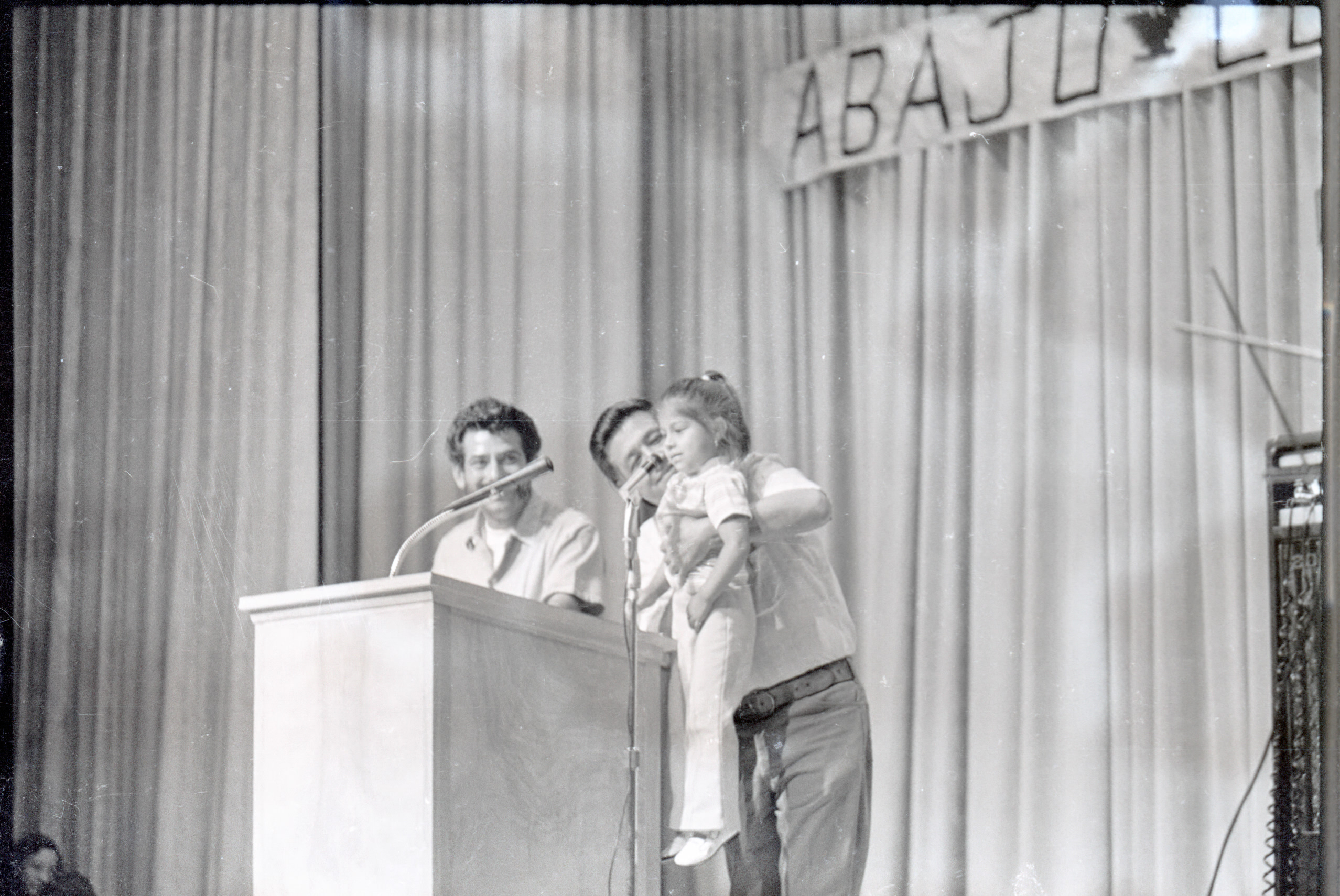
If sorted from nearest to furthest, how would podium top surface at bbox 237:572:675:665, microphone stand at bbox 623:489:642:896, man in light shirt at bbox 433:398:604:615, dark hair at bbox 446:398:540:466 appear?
1. podium top surface at bbox 237:572:675:665
2. microphone stand at bbox 623:489:642:896
3. man in light shirt at bbox 433:398:604:615
4. dark hair at bbox 446:398:540:466

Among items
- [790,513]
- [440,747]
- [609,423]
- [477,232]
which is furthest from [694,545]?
[477,232]

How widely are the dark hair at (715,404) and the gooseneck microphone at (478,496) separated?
0.30m

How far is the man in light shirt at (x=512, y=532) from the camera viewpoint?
2.91m

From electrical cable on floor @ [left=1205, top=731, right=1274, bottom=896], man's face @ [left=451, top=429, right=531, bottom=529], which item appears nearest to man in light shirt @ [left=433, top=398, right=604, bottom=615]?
man's face @ [left=451, top=429, right=531, bottom=529]

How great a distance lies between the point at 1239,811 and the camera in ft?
9.45

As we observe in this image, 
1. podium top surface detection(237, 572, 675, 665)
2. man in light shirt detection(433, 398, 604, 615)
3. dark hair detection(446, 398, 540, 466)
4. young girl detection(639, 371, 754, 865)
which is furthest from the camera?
dark hair detection(446, 398, 540, 466)

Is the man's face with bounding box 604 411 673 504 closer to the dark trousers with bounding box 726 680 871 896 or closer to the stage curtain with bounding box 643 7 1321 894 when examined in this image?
the stage curtain with bounding box 643 7 1321 894

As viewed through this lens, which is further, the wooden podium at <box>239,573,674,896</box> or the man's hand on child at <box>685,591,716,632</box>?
the man's hand on child at <box>685,591,716,632</box>

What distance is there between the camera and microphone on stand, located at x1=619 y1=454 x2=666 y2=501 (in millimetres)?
2973

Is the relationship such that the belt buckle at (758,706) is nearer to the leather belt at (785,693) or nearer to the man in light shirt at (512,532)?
the leather belt at (785,693)

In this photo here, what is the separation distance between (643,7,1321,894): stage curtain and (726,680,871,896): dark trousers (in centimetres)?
7

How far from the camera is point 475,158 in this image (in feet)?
10.3

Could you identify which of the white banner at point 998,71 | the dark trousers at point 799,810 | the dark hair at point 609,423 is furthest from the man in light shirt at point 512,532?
the white banner at point 998,71

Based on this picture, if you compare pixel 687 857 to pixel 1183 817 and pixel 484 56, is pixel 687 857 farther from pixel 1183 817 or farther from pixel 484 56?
pixel 484 56
